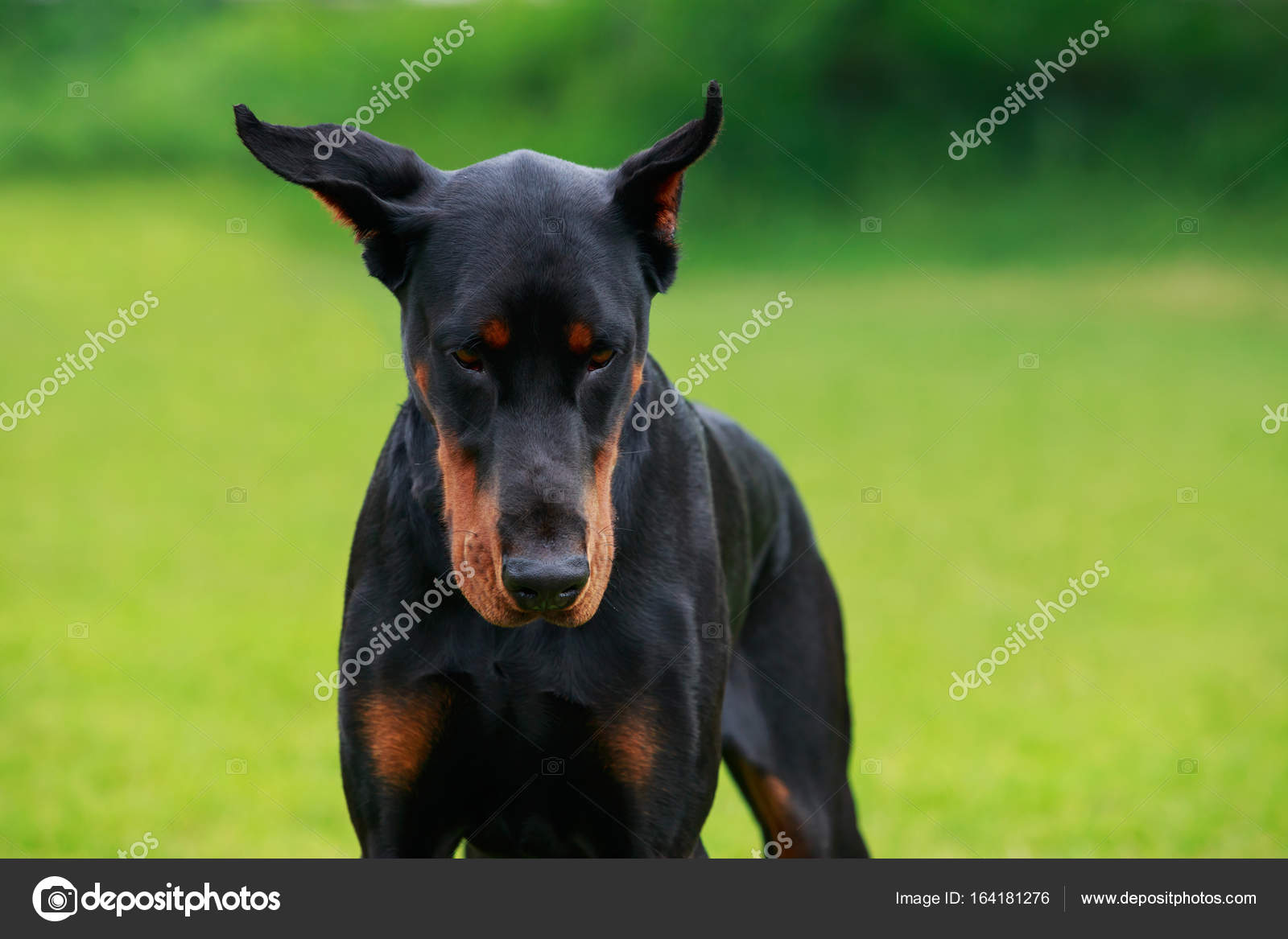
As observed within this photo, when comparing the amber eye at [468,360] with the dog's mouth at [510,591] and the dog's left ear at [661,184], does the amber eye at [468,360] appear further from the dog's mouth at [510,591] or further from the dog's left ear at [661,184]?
the dog's left ear at [661,184]

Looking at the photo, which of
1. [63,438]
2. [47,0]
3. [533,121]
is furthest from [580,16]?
[63,438]

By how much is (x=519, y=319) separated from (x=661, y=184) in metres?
0.50

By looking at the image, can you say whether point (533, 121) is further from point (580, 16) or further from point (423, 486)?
point (423, 486)

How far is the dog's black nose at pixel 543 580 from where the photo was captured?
2.51 metres

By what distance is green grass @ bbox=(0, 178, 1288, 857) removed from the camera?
6316mm

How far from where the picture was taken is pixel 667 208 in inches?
118

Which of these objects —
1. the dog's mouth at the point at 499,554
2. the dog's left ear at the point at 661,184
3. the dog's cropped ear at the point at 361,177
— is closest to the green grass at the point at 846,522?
the dog's mouth at the point at 499,554

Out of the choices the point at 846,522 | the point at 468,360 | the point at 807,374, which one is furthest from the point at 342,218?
the point at 807,374

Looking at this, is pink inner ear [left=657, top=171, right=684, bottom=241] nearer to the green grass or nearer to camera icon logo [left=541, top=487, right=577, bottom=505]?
camera icon logo [left=541, top=487, right=577, bottom=505]

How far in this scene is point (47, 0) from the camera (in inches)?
992

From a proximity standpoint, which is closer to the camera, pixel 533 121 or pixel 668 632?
pixel 668 632

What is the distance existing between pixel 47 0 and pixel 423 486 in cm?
2609
